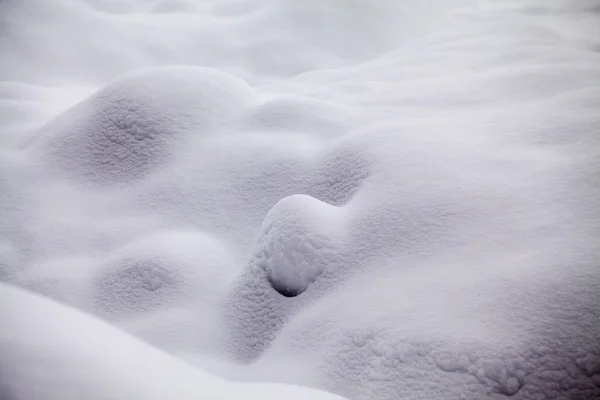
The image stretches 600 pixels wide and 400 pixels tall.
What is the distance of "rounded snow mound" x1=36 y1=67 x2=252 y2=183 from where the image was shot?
1567mm

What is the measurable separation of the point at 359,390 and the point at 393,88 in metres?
1.48

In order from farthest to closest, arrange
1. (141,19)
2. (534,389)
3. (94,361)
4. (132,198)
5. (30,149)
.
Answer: (141,19) → (30,149) → (132,198) → (534,389) → (94,361)

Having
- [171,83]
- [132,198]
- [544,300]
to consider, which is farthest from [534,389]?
[171,83]

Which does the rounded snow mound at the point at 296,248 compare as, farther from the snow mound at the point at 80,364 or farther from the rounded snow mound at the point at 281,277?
the snow mound at the point at 80,364

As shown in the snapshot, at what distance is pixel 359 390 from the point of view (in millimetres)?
826

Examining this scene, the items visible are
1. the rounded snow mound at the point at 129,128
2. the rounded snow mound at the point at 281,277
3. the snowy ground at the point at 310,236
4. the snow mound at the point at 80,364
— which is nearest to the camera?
the snow mound at the point at 80,364

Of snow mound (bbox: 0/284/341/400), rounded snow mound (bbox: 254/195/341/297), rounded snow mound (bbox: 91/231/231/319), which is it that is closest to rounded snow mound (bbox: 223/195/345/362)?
rounded snow mound (bbox: 254/195/341/297)

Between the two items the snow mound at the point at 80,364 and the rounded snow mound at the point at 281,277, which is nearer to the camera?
the snow mound at the point at 80,364

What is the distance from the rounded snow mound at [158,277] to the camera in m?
1.13

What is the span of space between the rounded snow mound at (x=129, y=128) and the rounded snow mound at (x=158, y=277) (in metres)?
0.40

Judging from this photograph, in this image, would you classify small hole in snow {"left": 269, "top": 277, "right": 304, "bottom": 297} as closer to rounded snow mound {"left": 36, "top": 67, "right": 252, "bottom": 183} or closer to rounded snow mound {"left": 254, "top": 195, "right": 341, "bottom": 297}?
rounded snow mound {"left": 254, "top": 195, "right": 341, "bottom": 297}

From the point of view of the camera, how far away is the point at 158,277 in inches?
45.9

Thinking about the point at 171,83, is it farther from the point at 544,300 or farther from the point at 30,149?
the point at 544,300

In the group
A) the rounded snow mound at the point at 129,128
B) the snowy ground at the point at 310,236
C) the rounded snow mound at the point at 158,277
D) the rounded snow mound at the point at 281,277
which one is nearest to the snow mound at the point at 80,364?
the snowy ground at the point at 310,236
